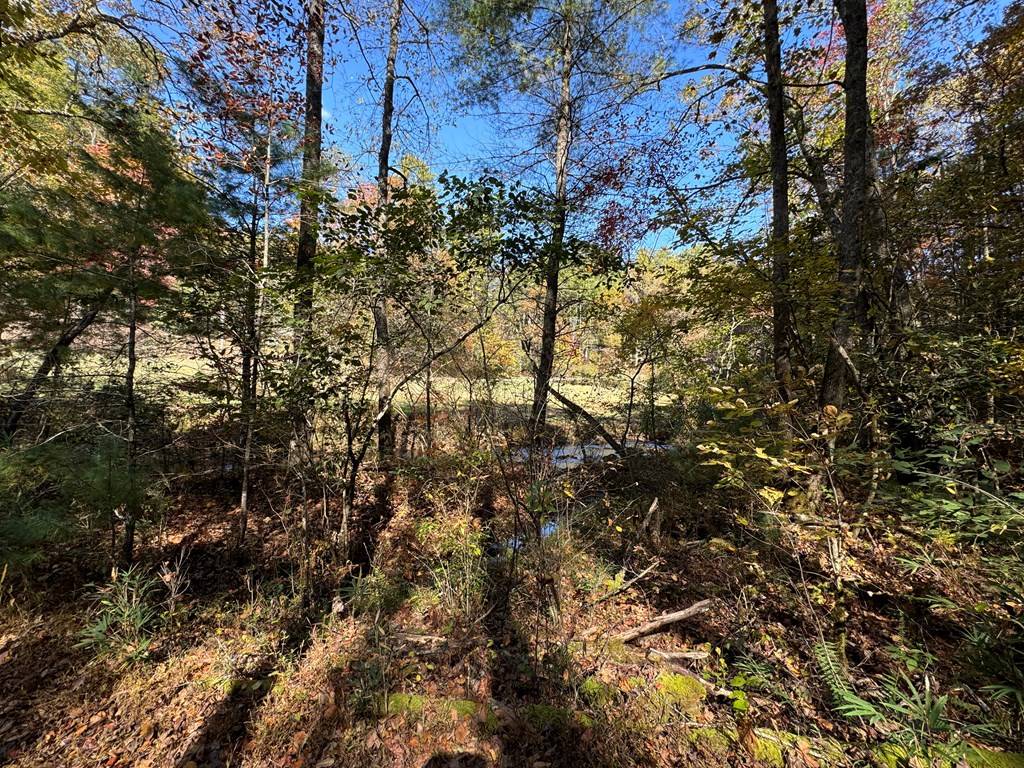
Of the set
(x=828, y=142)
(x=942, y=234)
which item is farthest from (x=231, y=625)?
(x=828, y=142)

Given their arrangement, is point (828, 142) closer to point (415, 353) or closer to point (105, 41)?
point (415, 353)

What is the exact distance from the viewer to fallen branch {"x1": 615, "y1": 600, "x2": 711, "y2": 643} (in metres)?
3.02

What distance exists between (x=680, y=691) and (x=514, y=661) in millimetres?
1184

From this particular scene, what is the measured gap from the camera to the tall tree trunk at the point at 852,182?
10.6 feet

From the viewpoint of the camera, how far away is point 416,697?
2535 millimetres

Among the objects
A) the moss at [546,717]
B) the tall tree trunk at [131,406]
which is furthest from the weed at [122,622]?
the moss at [546,717]

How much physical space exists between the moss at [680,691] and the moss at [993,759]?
122 centimetres

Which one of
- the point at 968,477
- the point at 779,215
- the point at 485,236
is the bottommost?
the point at 968,477

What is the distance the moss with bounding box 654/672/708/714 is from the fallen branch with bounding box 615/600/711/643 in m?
0.37

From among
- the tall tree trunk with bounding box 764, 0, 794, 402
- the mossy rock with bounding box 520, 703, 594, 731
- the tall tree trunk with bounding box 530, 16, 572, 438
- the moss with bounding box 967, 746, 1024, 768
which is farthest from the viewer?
the tall tree trunk with bounding box 530, 16, 572, 438

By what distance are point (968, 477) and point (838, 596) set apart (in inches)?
62.3

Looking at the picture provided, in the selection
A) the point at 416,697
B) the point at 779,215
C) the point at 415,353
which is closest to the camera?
the point at 416,697

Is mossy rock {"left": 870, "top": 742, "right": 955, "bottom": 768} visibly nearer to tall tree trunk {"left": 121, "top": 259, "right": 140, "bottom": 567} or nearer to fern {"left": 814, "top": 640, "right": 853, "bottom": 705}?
fern {"left": 814, "top": 640, "right": 853, "bottom": 705}

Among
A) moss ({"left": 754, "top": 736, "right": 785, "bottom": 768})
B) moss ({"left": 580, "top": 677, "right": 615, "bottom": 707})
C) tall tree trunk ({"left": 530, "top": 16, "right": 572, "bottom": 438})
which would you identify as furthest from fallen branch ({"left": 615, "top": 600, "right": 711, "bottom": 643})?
tall tree trunk ({"left": 530, "top": 16, "right": 572, "bottom": 438})
